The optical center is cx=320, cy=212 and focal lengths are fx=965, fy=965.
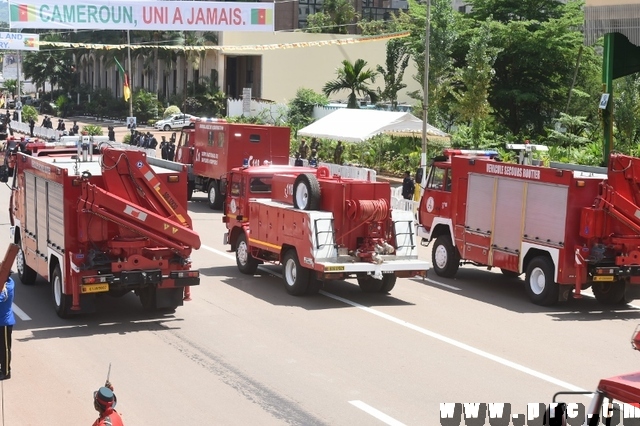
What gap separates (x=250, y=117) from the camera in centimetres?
6097

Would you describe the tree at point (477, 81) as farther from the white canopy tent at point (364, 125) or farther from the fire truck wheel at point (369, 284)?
the fire truck wheel at point (369, 284)

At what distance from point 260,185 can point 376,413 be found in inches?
411

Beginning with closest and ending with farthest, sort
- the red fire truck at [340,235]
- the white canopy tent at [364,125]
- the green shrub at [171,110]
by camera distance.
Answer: the red fire truck at [340,235] < the white canopy tent at [364,125] < the green shrub at [171,110]

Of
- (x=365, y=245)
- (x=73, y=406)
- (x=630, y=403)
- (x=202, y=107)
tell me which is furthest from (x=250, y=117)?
(x=630, y=403)

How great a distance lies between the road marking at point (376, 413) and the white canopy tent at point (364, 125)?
26.4m

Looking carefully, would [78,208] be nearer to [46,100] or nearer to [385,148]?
[385,148]

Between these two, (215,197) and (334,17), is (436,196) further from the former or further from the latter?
(334,17)

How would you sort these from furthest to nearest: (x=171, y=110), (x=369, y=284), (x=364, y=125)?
(x=171, y=110)
(x=364, y=125)
(x=369, y=284)

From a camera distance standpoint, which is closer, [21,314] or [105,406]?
[105,406]

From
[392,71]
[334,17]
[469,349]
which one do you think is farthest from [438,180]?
[334,17]

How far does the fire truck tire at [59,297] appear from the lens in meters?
14.9

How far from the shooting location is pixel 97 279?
1441cm

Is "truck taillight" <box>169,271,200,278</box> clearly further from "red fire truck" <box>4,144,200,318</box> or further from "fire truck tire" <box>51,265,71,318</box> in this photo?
"fire truck tire" <box>51,265,71,318</box>

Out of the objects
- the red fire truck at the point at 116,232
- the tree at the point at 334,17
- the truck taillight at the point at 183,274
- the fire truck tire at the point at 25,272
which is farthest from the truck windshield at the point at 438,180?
the tree at the point at 334,17
